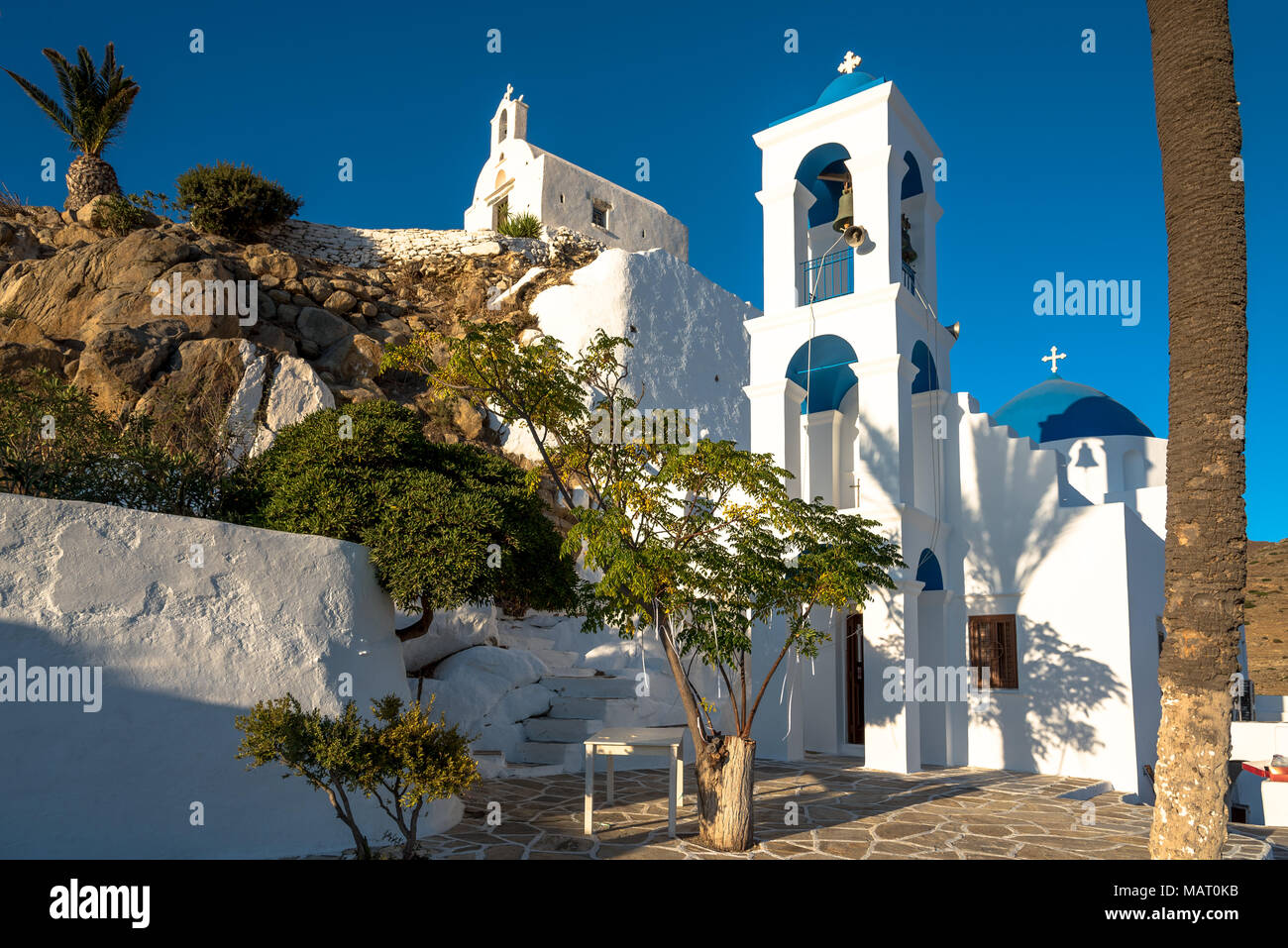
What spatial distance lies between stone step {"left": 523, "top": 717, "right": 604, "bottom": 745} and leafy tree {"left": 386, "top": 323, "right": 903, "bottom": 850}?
3.80 m

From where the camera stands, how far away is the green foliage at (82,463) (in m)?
7.51

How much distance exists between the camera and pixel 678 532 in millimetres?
7965

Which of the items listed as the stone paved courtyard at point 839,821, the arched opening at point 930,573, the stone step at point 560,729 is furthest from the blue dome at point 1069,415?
the stone step at point 560,729

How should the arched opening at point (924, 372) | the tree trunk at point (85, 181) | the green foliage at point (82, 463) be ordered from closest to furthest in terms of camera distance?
the green foliage at point (82, 463) → the arched opening at point (924, 372) → the tree trunk at point (85, 181)

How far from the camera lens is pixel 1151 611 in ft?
41.0

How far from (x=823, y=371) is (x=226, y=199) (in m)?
17.4

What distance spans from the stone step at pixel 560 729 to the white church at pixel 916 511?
293 centimetres

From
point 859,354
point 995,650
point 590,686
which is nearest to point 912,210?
point 859,354

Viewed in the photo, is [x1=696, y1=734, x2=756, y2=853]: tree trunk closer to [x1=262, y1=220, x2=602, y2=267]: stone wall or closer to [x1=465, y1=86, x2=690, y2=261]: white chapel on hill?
[x1=262, y1=220, x2=602, y2=267]: stone wall

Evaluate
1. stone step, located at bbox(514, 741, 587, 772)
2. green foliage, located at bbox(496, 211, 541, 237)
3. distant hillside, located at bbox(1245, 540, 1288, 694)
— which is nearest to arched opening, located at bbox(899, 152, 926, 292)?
stone step, located at bbox(514, 741, 587, 772)

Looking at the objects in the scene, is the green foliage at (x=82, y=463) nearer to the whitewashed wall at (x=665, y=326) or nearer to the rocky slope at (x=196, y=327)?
the rocky slope at (x=196, y=327)

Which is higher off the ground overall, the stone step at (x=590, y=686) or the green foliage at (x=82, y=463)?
the green foliage at (x=82, y=463)

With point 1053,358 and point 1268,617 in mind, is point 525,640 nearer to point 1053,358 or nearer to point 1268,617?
point 1053,358
